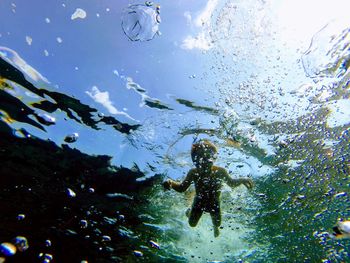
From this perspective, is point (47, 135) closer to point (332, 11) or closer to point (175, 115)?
point (175, 115)

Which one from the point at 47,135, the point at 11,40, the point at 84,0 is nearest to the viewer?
the point at 84,0

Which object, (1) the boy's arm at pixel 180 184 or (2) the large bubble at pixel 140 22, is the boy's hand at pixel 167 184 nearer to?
(1) the boy's arm at pixel 180 184

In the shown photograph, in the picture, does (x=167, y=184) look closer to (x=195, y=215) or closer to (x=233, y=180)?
(x=195, y=215)

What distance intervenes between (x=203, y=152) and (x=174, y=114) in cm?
181

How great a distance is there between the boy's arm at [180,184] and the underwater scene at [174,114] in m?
0.05

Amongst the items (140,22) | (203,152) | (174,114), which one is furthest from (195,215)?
(140,22)

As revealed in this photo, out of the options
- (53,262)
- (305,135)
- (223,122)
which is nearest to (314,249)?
(305,135)

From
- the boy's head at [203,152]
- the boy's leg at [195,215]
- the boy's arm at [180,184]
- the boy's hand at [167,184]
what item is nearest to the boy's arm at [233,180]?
the boy's head at [203,152]

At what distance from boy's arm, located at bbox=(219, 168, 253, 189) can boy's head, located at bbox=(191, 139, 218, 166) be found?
85 centimetres

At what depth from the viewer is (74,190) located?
45.4 feet

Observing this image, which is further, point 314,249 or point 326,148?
point 314,249

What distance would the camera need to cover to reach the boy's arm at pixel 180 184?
10.8 m

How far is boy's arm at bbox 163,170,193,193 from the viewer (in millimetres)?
10812

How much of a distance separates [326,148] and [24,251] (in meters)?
19.7
